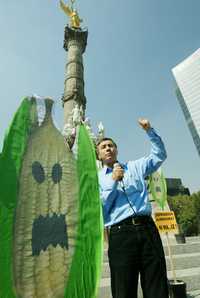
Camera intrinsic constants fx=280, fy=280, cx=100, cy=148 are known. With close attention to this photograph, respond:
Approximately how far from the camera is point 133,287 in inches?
71.3

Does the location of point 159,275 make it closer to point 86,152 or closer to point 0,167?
point 86,152

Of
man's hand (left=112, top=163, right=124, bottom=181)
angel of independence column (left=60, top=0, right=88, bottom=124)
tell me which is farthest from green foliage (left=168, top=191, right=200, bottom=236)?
man's hand (left=112, top=163, right=124, bottom=181)

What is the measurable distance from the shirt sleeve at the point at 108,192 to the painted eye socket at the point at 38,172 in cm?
46

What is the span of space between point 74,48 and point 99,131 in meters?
9.65

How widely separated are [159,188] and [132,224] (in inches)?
257

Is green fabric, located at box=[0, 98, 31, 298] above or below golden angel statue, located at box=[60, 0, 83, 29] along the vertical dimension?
below

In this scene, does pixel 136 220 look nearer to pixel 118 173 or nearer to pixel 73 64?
pixel 118 173

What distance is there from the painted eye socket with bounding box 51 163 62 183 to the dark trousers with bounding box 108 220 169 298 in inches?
24.8

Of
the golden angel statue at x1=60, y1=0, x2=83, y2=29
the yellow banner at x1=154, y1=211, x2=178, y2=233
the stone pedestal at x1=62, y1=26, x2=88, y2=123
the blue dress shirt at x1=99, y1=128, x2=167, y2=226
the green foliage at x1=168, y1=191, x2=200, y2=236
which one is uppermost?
the golden angel statue at x1=60, y1=0, x2=83, y2=29

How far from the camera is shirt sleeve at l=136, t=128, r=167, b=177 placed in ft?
6.74

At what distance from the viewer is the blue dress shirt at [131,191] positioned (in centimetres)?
199

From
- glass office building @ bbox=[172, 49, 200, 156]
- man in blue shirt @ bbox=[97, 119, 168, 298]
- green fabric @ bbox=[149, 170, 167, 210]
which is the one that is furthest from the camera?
glass office building @ bbox=[172, 49, 200, 156]

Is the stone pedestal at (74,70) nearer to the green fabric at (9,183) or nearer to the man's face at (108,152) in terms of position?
the man's face at (108,152)

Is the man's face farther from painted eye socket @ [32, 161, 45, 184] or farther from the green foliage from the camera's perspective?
the green foliage
